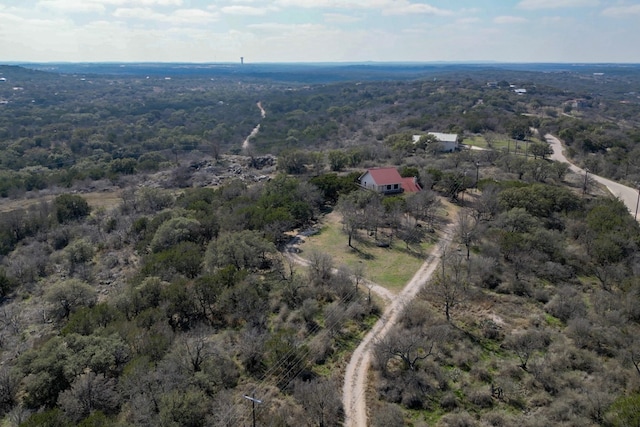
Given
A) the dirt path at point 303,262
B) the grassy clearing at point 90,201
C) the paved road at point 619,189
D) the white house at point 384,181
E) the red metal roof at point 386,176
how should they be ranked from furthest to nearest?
the grassy clearing at point 90,201 → the paved road at point 619,189 → the red metal roof at point 386,176 → the white house at point 384,181 → the dirt path at point 303,262

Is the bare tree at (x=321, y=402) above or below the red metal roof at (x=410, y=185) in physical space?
below

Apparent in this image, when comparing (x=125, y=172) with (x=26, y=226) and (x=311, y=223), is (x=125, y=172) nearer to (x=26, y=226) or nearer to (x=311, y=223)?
(x=26, y=226)

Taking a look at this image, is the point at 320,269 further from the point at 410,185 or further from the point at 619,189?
the point at 619,189

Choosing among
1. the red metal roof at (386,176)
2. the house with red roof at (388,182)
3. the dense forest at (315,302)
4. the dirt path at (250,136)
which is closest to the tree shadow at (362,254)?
the dense forest at (315,302)

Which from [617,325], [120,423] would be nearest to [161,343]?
[120,423]

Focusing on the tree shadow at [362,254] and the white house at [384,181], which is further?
the white house at [384,181]

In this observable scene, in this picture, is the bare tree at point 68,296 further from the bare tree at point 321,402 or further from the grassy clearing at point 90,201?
the grassy clearing at point 90,201

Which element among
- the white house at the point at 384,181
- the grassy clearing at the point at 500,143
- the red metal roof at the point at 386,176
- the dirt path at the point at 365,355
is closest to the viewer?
the dirt path at the point at 365,355
